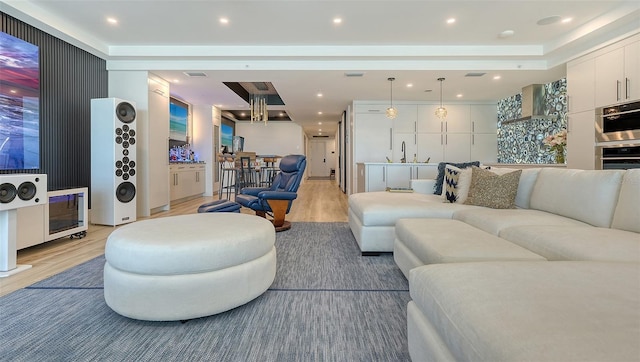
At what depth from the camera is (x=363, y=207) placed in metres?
3.01

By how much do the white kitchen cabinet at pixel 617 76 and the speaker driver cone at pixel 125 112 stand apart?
637cm

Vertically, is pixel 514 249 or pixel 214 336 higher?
pixel 514 249

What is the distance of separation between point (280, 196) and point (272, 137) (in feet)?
27.8

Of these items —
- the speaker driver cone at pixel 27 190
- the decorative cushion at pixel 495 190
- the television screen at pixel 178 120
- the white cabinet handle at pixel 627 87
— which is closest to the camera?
the speaker driver cone at pixel 27 190

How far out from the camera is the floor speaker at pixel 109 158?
412 centimetres

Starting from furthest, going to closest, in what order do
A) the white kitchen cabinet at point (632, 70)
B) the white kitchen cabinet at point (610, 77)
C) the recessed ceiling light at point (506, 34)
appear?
the recessed ceiling light at point (506, 34) → the white kitchen cabinet at point (610, 77) → the white kitchen cabinet at point (632, 70)

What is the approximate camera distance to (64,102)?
407cm

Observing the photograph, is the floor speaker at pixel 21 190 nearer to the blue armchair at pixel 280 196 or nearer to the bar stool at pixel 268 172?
the blue armchair at pixel 280 196

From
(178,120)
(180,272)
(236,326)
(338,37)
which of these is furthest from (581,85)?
(178,120)

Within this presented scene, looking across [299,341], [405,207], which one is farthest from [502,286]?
[405,207]

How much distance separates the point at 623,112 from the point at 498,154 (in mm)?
3923

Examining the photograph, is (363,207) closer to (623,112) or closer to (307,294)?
(307,294)

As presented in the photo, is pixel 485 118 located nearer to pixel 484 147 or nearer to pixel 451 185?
pixel 484 147

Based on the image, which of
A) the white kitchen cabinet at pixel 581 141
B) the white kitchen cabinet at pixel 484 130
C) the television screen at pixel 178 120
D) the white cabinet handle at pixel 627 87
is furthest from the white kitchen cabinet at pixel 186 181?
the white cabinet handle at pixel 627 87
